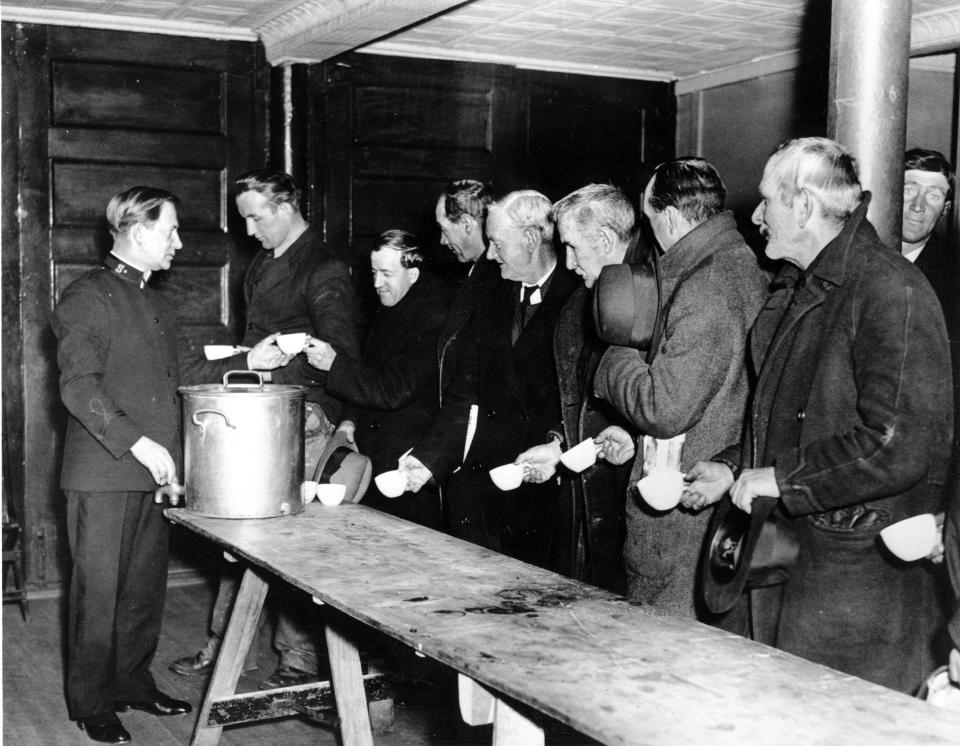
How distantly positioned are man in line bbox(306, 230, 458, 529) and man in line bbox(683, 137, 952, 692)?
65.5 inches

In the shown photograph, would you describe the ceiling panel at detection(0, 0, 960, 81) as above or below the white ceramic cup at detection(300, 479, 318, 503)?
above

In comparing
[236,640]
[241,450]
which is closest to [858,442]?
[241,450]

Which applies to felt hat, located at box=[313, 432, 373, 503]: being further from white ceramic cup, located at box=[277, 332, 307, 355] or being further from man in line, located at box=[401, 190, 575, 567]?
white ceramic cup, located at box=[277, 332, 307, 355]

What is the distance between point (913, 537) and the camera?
224 centimetres

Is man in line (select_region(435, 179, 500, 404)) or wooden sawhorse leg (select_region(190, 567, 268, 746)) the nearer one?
wooden sawhorse leg (select_region(190, 567, 268, 746))

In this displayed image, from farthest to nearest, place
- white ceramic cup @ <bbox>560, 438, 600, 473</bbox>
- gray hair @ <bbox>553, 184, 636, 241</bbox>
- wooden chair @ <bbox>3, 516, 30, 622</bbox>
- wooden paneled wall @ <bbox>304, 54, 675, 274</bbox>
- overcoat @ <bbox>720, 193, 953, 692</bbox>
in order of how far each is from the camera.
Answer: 1. wooden paneled wall @ <bbox>304, 54, 675, 274</bbox>
2. wooden chair @ <bbox>3, 516, 30, 622</bbox>
3. gray hair @ <bbox>553, 184, 636, 241</bbox>
4. white ceramic cup @ <bbox>560, 438, 600, 473</bbox>
5. overcoat @ <bbox>720, 193, 953, 692</bbox>

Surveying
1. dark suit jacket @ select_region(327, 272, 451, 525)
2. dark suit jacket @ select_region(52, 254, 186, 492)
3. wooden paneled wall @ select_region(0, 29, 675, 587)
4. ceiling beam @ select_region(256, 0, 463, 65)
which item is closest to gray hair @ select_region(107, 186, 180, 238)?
dark suit jacket @ select_region(52, 254, 186, 492)

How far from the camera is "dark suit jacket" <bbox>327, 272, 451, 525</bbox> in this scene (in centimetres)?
392

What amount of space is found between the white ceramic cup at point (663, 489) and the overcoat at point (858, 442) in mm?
266

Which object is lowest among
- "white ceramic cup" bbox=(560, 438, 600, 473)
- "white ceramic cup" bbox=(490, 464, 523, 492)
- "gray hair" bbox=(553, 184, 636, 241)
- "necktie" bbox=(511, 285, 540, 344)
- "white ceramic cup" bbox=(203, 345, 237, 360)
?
"white ceramic cup" bbox=(490, 464, 523, 492)

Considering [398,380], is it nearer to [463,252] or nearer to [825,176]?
[463,252]

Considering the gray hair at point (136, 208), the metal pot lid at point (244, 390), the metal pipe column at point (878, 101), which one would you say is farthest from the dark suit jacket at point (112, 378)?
the metal pipe column at point (878, 101)

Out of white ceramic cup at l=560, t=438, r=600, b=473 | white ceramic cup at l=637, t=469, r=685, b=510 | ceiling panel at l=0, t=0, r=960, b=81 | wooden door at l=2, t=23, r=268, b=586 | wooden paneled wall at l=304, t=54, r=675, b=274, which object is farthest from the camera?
wooden paneled wall at l=304, t=54, r=675, b=274

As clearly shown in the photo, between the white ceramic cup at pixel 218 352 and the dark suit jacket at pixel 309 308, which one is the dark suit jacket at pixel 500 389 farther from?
the white ceramic cup at pixel 218 352
